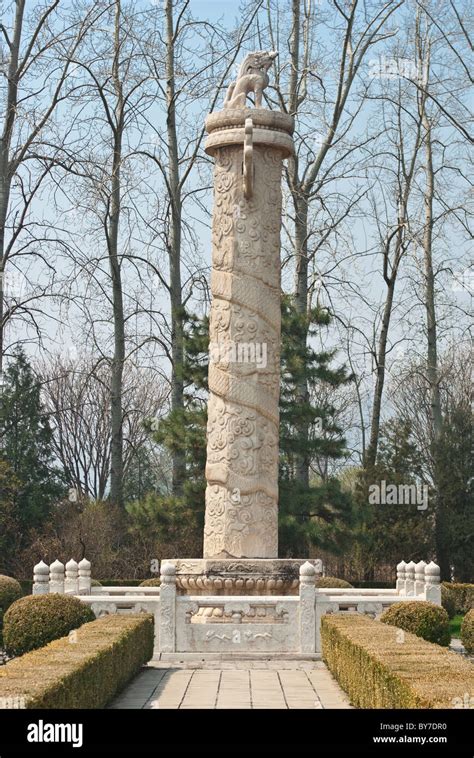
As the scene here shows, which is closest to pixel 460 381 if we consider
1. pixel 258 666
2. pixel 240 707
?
pixel 258 666

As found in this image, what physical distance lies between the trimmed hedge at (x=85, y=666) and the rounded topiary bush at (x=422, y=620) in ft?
8.83

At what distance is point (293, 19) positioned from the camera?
2462 centimetres

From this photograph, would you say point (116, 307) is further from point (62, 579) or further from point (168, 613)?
point (168, 613)

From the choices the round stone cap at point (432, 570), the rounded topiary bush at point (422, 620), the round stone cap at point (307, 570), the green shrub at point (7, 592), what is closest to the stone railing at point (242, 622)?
the round stone cap at point (307, 570)

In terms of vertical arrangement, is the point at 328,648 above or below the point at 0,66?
below

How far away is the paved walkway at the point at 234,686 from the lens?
32.2 feet

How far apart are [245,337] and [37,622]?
4.44 m

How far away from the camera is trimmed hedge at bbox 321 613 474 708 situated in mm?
7093

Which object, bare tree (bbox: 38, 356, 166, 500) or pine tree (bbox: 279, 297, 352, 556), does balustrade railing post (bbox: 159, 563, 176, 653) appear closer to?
pine tree (bbox: 279, 297, 352, 556)

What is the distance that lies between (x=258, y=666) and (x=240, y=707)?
3385mm

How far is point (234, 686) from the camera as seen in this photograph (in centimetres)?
1084

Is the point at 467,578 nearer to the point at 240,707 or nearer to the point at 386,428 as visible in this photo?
the point at 386,428

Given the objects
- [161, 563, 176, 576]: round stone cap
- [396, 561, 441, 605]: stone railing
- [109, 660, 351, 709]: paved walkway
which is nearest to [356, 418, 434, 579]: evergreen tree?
[396, 561, 441, 605]: stone railing

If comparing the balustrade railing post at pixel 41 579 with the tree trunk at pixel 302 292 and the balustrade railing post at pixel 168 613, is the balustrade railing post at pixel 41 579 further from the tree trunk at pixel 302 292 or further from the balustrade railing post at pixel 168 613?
the tree trunk at pixel 302 292
